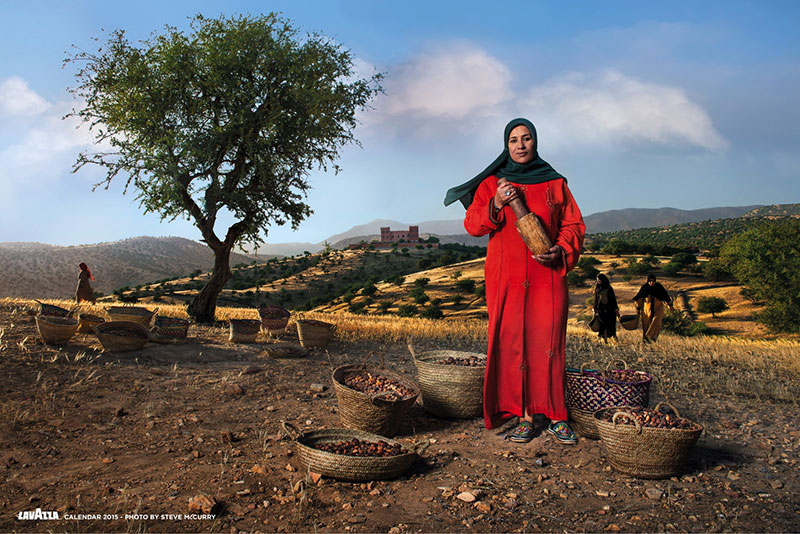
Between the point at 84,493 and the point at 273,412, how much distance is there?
253 centimetres

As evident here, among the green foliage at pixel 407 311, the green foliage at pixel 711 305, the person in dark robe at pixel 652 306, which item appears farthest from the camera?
the green foliage at pixel 711 305

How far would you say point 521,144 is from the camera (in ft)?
17.9

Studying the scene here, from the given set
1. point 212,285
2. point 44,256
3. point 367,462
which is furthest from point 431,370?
point 44,256

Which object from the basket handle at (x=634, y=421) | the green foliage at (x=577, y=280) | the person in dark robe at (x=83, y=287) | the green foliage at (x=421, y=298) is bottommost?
the green foliage at (x=421, y=298)

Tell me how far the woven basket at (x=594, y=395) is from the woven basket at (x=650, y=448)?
33.5 inches

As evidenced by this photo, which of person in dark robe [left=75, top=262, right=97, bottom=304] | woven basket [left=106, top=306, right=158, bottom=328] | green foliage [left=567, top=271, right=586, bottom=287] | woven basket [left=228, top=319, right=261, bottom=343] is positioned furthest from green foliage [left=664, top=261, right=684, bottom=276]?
woven basket [left=106, top=306, right=158, bottom=328]

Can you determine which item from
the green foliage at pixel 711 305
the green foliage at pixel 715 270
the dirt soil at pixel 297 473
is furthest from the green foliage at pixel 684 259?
the dirt soil at pixel 297 473

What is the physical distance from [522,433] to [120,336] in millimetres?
7171

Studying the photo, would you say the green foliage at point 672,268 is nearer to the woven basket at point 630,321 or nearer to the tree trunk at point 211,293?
the woven basket at point 630,321

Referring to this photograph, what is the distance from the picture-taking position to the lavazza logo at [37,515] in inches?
139

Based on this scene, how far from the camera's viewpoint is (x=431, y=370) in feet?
19.8

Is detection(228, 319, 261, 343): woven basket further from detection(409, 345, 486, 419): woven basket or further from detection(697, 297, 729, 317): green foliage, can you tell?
detection(697, 297, 729, 317): green foliage

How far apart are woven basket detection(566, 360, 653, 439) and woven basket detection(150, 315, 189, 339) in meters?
8.32

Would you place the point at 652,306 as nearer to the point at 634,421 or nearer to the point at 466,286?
the point at 634,421
